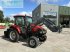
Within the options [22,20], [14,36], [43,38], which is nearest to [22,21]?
[22,20]

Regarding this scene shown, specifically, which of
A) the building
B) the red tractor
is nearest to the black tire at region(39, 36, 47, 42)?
the red tractor

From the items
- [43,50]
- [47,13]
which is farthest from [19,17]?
[47,13]

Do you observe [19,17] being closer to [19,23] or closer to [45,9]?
[19,23]

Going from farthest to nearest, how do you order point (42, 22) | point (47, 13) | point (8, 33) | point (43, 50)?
point (47, 13) → point (8, 33) → point (42, 22) → point (43, 50)

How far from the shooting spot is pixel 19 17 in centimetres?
1293

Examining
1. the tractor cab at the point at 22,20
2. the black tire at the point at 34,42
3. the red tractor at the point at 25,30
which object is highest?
the tractor cab at the point at 22,20

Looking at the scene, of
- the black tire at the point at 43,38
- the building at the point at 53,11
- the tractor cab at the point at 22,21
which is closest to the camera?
the tractor cab at the point at 22,21

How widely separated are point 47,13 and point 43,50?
3803cm

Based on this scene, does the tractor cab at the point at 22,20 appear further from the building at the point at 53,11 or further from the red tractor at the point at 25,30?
the building at the point at 53,11

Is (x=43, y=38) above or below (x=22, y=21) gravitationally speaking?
below

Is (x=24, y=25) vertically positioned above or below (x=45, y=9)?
below

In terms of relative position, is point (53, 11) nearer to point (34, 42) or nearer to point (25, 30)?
point (25, 30)

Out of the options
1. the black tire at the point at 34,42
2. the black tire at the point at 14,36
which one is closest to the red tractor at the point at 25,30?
the black tire at the point at 14,36

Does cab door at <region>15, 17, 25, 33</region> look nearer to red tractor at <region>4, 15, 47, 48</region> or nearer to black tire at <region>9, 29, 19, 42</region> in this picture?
red tractor at <region>4, 15, 47, 48</region>
